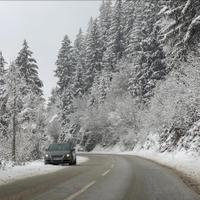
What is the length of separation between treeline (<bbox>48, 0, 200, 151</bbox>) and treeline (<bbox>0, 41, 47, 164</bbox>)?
39.2 ft

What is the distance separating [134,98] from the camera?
71500 millimetres

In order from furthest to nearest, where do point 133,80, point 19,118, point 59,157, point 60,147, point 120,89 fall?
point 120,89
point 133,80
point 19,118
point 60,147
point 59,157

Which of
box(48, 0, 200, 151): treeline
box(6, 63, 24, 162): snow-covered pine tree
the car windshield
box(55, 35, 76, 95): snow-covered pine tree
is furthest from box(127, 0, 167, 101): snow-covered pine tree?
box(55, 35, 76, 95): snow-covered pine tree

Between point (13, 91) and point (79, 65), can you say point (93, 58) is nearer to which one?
point (79, 65)

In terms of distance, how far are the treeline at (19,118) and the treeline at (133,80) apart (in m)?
11.9

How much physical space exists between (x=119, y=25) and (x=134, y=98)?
2895 centimetres

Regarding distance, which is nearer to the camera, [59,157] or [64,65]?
[59,157]

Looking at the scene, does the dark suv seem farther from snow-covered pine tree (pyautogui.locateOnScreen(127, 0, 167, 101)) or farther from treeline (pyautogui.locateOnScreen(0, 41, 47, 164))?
snow-covered pine tree (pyautogui.locateOnScreen(127, 0, 167, 101))

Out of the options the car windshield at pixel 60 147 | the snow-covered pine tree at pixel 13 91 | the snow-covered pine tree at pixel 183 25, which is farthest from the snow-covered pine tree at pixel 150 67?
the snow-covered pine tree at pixel 183 25

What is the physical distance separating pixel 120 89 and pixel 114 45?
14.7 meters

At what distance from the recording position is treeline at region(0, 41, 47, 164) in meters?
35.0

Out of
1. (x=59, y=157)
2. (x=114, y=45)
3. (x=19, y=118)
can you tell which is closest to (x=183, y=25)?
(x=59, y=157)

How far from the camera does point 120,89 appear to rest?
270 ft

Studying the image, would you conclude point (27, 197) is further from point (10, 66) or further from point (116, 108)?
point (116, 108)
